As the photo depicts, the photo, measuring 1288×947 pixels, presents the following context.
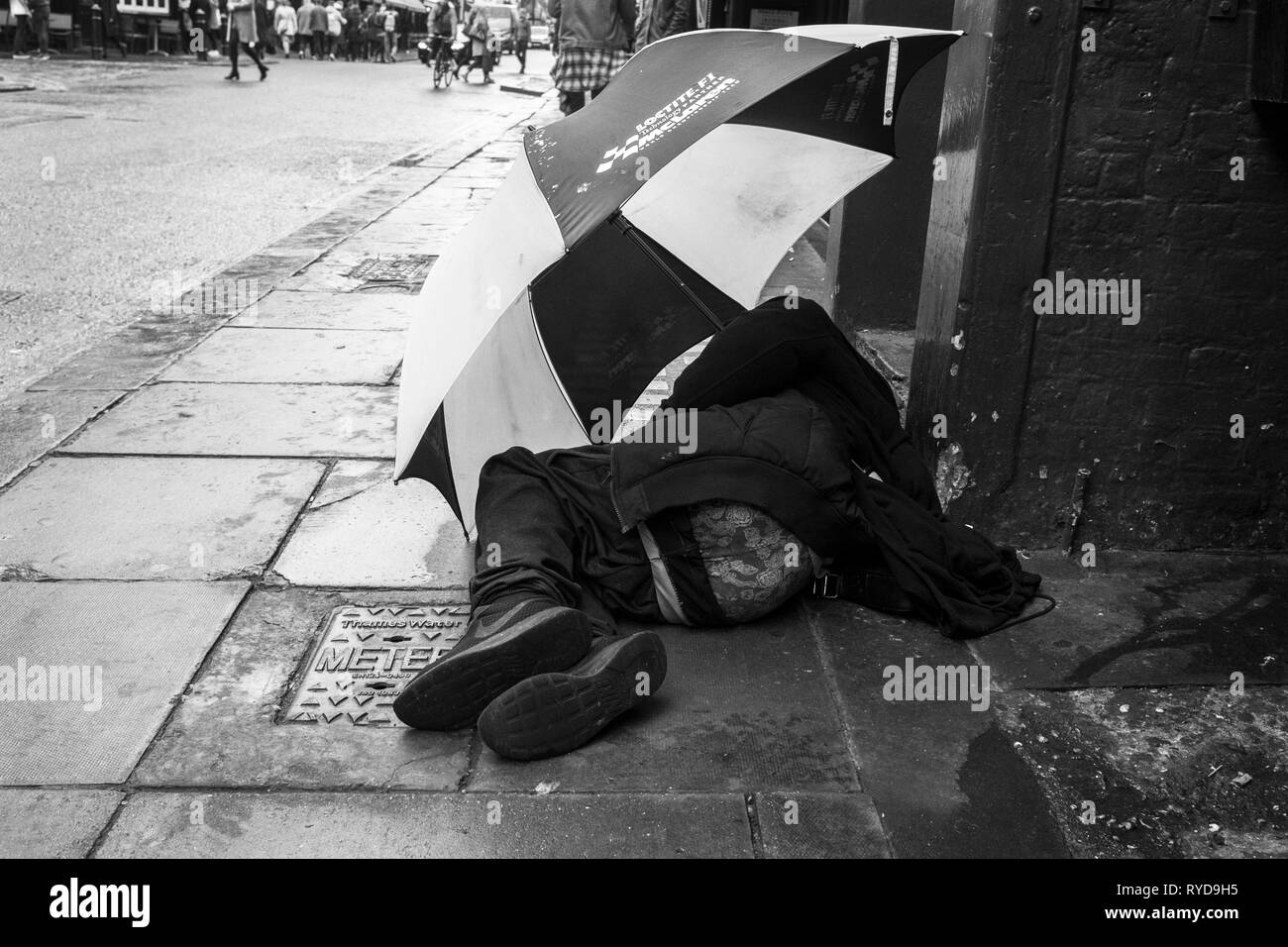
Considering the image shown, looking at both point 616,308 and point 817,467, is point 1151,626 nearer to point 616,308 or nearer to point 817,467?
point 817,467

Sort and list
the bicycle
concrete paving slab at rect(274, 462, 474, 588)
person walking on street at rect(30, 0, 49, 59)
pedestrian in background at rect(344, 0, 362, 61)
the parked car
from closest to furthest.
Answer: concrete paving slab at rect(274, 462, 474, 588)
person walking on street at rect(30, 0, 49, 59)
the bicycle
pedestrian in background at rect(344, 0, 362, 61)
the parked car

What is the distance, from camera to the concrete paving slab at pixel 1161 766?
2.47 m

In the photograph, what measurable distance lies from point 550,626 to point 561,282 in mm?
1213

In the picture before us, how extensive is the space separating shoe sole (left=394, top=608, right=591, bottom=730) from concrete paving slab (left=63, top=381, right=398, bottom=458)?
197cm

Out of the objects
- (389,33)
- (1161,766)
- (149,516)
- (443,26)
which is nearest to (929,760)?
(1161,766)

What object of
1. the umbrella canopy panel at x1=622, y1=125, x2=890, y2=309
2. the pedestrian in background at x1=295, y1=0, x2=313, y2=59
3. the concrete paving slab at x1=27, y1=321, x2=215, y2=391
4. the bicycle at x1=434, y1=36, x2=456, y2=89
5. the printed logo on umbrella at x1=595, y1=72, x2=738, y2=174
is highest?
the pedestrian in background at x1=295, y1=0, x2=313, y2=59

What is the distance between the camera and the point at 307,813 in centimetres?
250

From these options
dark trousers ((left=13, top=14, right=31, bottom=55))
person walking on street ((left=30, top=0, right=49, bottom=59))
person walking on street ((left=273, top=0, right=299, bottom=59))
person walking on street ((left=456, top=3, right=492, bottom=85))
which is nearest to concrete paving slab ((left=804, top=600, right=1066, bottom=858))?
person walking on street ((left=30, top=0, right=49, bottom=59))

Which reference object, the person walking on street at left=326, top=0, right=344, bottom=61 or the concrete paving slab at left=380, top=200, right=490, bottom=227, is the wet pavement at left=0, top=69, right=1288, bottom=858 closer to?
the concrete paving slab at left=380, top=200, right=490, bottom=227

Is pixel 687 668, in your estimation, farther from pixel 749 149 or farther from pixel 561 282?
pixel 749 149

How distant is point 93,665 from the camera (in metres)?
3.05

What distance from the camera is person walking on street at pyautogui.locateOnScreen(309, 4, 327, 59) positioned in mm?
34906

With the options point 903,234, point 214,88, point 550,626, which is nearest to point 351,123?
point 214,88

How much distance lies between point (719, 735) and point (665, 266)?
140cm
